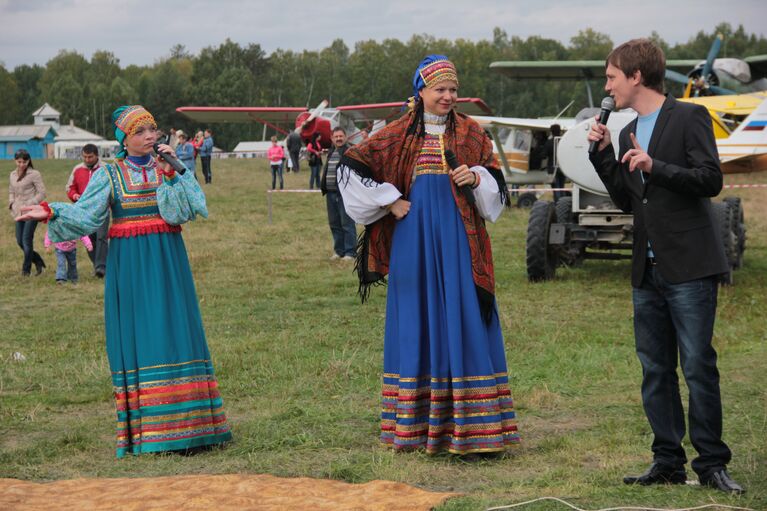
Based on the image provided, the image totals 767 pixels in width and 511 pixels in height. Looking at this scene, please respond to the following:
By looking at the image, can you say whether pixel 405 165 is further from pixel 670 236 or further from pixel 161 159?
pixel 670 236

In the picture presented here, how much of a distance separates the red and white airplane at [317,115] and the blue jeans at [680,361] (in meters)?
34.5

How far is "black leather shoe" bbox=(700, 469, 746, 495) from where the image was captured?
177 inches

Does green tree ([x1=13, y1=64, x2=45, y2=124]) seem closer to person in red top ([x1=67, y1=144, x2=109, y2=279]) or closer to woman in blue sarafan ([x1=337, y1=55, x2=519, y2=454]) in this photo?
person in red top ([x1=67, y1=144, x2=109, y2=279])

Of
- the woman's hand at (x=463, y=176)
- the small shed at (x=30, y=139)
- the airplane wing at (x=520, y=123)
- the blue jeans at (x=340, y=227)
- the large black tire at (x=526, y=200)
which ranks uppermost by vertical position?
the woman's hand at (x=463, y=176)

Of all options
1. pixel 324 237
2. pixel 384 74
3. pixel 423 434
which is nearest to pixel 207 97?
pixel 384 74

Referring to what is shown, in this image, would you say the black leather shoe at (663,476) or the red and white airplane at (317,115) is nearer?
the black leather shoe at (663,476)

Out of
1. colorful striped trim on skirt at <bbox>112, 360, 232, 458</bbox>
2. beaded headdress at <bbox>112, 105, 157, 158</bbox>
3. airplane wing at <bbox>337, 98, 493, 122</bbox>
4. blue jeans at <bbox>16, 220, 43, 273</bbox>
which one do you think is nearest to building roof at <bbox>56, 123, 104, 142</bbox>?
airplane wing at <bbox>337, 98, 493, 122</bbox>

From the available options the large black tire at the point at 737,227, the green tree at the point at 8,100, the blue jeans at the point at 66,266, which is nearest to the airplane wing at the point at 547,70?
the large black tire at the point at 737,227

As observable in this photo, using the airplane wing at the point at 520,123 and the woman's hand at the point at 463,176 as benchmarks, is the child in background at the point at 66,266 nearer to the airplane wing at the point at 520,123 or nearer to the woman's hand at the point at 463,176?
the woman's hand at the point at 463,176

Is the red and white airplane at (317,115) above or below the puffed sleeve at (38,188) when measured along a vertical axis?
above

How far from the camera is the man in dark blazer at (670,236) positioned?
14.6 feet

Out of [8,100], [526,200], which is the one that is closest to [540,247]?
[526,200]

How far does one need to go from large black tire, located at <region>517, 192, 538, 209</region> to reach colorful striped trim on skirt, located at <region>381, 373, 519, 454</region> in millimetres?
18368

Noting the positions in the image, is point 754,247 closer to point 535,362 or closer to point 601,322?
point 601,322
